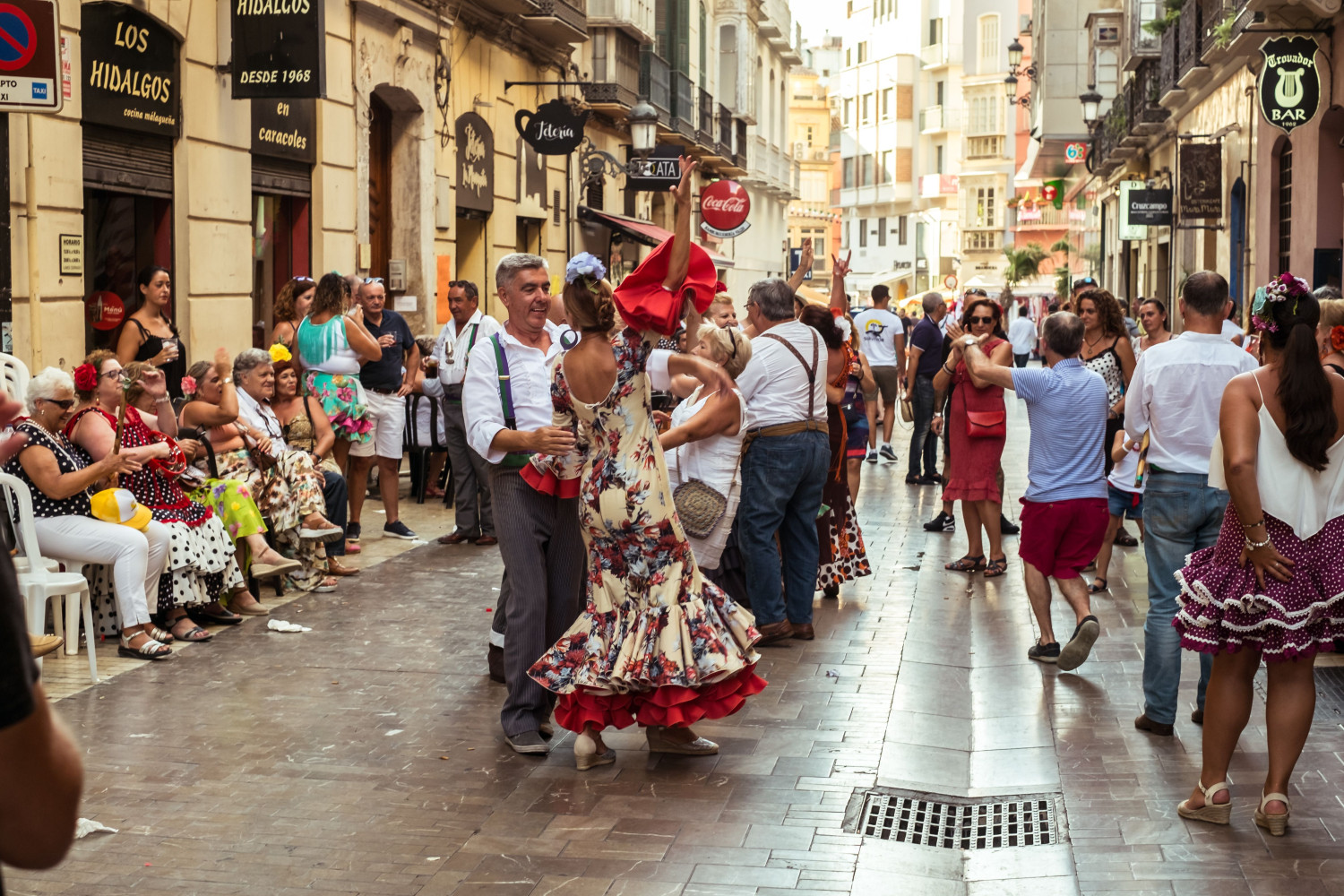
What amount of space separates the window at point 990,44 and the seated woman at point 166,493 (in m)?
76.7

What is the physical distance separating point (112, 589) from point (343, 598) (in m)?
1.59

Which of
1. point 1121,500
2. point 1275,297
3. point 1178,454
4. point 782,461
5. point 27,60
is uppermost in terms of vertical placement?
point 27,60

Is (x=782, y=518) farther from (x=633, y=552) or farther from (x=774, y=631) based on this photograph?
(x=633, y=552)

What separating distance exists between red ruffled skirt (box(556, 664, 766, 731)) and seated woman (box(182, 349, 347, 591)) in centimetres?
402

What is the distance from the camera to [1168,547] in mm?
6148

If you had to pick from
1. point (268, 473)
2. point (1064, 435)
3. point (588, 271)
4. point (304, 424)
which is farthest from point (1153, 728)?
point (304, 424)

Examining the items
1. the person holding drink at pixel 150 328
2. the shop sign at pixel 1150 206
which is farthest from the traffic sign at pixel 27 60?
the shop sign at pixel 1150 206

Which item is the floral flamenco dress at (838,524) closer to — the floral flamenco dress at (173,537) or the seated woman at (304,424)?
the seated woman at (304,424)

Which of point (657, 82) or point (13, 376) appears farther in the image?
point (657, 82)

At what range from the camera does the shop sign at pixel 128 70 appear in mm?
10766

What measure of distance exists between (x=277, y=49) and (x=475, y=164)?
707 cm

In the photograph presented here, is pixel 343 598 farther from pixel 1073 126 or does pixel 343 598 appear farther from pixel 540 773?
pixel 1073 126

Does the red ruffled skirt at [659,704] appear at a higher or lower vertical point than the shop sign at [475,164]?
lower

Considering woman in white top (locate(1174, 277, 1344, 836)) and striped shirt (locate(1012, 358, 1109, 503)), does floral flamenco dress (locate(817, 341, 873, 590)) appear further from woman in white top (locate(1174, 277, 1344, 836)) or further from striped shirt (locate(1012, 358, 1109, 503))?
woman in white top (locate(1174, 277, 1344, 836))
